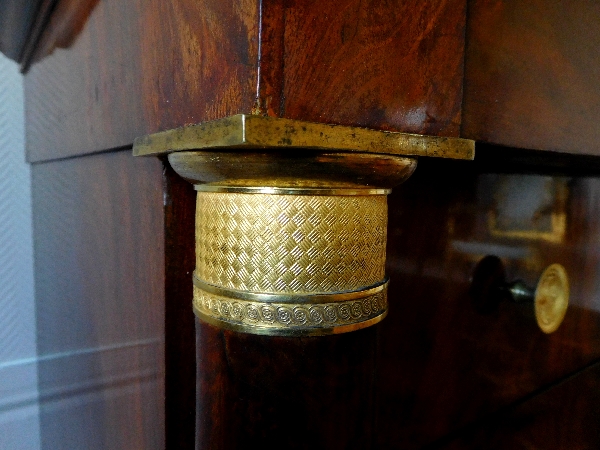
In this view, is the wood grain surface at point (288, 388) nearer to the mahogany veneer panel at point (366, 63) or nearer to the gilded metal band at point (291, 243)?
the gilded metal band at point (291, 243)

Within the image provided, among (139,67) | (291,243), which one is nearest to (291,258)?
(291,243)

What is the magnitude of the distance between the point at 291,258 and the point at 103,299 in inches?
13.3

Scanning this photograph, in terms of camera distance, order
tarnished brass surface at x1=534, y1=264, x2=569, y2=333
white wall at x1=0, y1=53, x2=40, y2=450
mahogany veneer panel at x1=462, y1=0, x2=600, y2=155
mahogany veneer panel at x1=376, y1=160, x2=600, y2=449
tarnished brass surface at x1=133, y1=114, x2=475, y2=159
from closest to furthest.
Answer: tarnished brass surface at x1=133, y1=114, x2=475, y2=159
mahogany veneer panel at x1=462, y1=0, x2=600, y2=155
mahogany veneer panel at x1=376, y1=160, x2=600, y2=449
tarnished brass surface at x1=534, y1=264, x2=569, y2=333
white wall at x1=0, y1=53, x2=40, y2=450

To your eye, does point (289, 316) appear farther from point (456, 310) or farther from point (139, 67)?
point (456, 310)

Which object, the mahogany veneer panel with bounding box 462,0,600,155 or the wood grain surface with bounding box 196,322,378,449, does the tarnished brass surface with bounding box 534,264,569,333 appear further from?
the wood grain surface with bounding box 196,322,378,449

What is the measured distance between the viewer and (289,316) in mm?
316

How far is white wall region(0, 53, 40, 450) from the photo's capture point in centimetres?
92

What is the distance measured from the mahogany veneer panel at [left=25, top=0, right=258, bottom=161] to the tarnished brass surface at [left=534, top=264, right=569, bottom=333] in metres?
0.51

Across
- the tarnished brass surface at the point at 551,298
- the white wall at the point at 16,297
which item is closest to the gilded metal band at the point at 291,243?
the tarnished brass surface at the point at 551,298

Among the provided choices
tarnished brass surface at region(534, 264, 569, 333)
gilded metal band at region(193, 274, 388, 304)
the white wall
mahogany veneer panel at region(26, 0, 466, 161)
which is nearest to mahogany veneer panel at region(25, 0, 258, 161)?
mahogany veneer panel at region(26, 0, 466, 161)

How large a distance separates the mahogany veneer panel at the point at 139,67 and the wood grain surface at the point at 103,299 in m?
0.04

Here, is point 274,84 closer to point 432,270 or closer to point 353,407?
point 353,407

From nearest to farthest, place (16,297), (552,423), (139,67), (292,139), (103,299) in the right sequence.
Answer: (292,139)
(139,67)
(103,299)
(552,423)
(16,297)

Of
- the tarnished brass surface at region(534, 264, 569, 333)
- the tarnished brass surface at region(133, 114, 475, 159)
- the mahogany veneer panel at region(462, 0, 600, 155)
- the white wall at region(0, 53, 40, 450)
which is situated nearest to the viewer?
the tarnished brass surface at region(133, 114, 475, 159)
